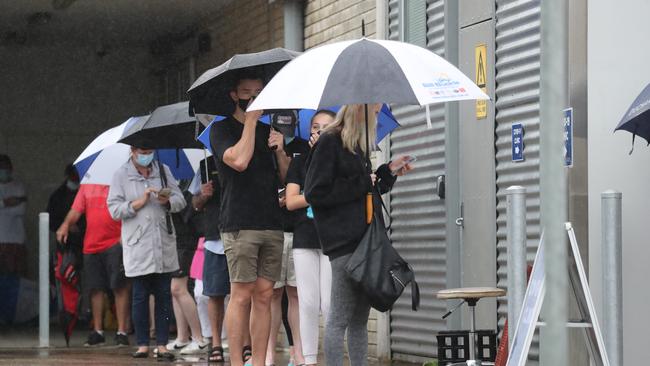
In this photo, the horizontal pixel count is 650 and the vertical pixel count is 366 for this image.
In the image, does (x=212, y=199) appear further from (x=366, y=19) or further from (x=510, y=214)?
(x=510, y=214)

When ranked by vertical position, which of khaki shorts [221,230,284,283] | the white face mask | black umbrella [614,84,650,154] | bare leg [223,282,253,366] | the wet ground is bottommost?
the wet ground

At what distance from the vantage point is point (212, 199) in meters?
11.2

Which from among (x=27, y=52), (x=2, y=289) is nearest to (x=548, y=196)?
(x=2, y=289)

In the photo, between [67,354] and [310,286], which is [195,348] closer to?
[67,354]

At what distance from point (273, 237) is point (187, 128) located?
129 inches

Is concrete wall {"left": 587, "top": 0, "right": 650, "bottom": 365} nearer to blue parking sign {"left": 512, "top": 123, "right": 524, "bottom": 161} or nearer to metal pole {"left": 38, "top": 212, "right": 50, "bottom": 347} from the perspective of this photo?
blue parking sign {"left": 512, "top": 123, "right": 524, "bottom": 161}

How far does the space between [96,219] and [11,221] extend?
3.21 meters

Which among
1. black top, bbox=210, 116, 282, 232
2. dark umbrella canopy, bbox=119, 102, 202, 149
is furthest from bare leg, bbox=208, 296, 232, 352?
black top, bbox=210, 116, 282, 232

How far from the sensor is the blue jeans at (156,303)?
1222 cm

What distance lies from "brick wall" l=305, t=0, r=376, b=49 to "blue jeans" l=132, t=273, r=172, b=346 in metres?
2.75

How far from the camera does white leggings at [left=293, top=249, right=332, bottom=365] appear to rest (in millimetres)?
9203

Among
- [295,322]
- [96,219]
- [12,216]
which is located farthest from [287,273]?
[12,216]

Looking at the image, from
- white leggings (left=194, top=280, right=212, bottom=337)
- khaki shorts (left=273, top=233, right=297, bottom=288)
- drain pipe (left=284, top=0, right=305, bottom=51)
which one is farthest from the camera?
drain pipe (left=284, top=0, right=305, bottom=51)

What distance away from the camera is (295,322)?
10.5 m
